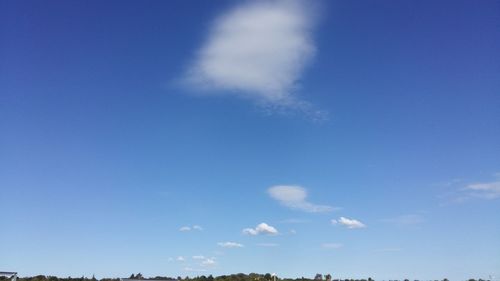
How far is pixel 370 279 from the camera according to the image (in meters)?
92.6

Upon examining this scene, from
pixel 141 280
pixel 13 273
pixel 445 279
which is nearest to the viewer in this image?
pixel 13 273

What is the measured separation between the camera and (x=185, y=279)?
9725 centimetres

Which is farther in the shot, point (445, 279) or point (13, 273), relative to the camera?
point (445, 279)

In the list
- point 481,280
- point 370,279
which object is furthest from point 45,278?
point 481,280

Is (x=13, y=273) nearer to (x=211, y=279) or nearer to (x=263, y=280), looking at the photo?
(x=211, y=279)

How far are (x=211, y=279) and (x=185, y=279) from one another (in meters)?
6.03

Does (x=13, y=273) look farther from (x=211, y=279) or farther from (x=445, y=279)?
(x=445, y=279)

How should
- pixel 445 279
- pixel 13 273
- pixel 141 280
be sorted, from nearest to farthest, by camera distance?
1. pixel 13 273
2. pixel 141 280
3. pixel 445 279

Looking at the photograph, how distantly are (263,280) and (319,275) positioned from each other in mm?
11496

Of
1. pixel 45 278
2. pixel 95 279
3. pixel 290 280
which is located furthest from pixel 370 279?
pixel 45 278

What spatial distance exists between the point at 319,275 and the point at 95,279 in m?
45.5

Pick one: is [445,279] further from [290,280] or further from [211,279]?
[211,279]

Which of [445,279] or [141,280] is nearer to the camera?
[141,280]

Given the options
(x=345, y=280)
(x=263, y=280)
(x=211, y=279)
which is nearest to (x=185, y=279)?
(x=211, y=279)
